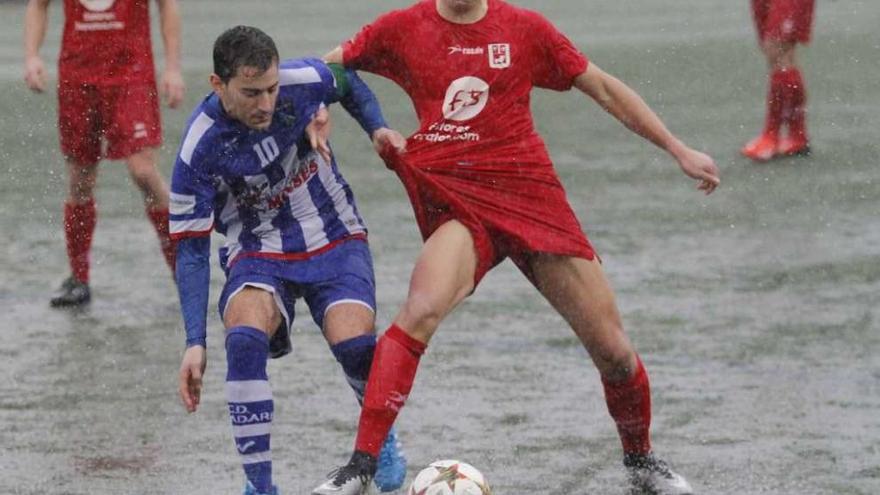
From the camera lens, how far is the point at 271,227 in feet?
Result: 24.2

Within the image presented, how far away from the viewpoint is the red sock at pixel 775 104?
45.4 ft

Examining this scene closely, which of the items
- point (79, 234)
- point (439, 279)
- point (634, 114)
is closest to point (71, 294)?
point (79, 234)

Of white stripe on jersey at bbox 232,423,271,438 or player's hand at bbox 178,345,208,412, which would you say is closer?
player's hand at bbox 178,345,208,412

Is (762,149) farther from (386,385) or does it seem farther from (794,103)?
(386,385)

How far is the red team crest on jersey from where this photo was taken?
7.29 meters

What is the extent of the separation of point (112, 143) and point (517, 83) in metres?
3.67

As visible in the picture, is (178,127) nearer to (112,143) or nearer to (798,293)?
(112,143)

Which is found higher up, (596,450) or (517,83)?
(517,83)

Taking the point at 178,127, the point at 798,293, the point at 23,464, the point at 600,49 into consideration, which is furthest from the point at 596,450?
the point at 600,49

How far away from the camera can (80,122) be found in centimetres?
1055

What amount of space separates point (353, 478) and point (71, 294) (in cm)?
408

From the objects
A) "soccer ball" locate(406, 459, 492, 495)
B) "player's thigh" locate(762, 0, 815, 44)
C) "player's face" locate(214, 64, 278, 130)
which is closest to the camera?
"soccer ball" locate(406, 459, 492, 495)

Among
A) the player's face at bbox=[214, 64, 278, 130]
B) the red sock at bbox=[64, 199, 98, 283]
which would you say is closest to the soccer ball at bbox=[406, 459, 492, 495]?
the player's face at bbox=[214, 64, 278, 130]

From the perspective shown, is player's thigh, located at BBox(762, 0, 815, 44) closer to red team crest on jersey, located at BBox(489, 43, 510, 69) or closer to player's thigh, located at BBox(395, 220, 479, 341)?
red team crest on jersey, located at BBox(489, 43, 510, 69)
